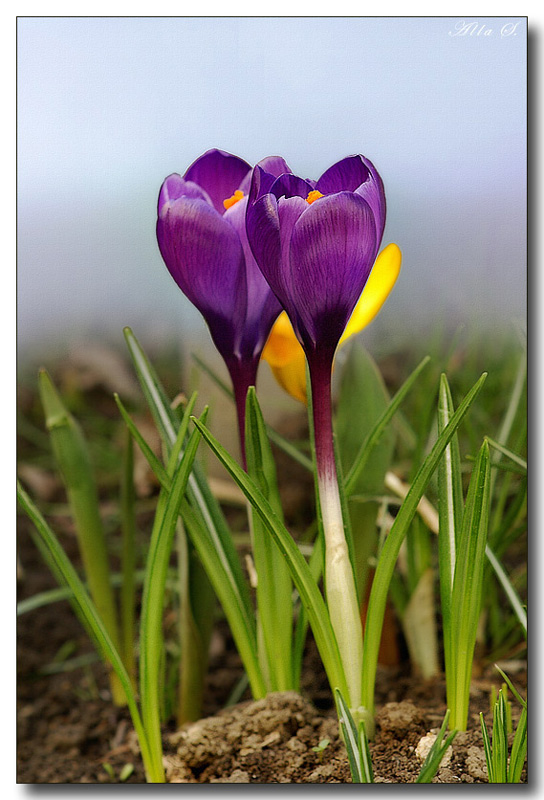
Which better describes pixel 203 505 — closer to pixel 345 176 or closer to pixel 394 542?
pixel 394 542

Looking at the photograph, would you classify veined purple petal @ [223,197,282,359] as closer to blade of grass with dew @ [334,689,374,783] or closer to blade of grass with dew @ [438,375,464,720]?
blade of grass with dew @ [438,375,464,720]

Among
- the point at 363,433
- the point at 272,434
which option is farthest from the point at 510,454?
the point at 272,434

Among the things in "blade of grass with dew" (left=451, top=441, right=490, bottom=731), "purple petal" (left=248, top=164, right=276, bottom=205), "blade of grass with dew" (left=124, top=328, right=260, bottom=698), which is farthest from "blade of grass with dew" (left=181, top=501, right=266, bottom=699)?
"purple petal" (left=248, top=164, right=276, bottom=205)

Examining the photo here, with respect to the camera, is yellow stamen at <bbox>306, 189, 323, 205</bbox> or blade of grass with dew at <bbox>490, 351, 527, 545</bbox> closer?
yellow stamen at <bbox>306, 189, 323, 205</bbox>

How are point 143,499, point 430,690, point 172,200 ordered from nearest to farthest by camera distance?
point 172,200, point 430,690, point 143,499

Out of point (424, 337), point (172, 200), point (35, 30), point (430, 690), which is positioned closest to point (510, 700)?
point (430, 690)

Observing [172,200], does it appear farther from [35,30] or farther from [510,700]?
[510,700]
